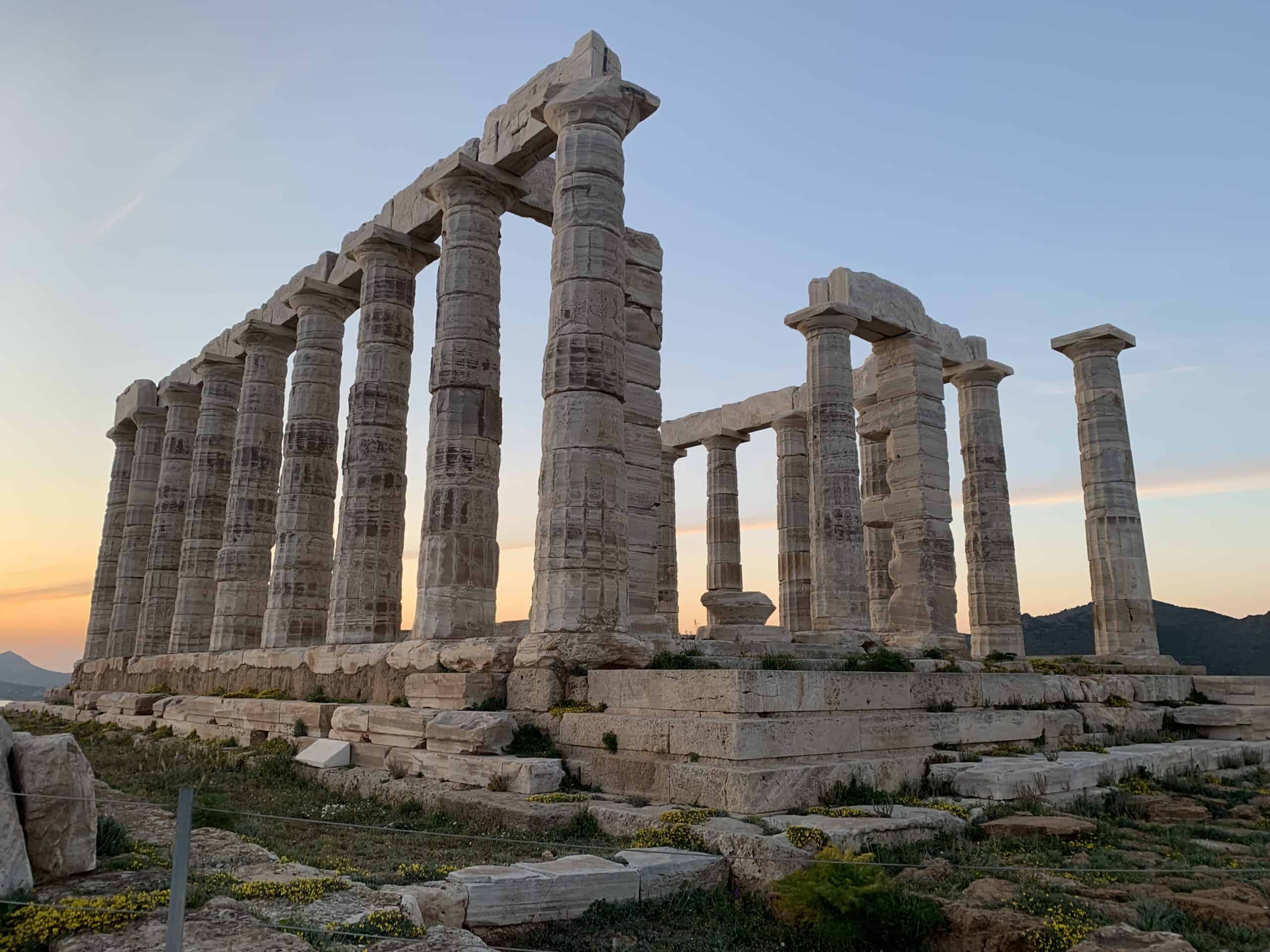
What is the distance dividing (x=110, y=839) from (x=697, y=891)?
4.31m

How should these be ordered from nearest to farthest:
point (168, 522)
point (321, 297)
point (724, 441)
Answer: point (321, 297), point (168, 522), point (724, 441)

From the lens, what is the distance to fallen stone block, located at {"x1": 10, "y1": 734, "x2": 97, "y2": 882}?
18.4ft

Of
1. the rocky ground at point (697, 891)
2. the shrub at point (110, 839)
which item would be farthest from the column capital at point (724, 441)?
the shrub at point (110, 839)

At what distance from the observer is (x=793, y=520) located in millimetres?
29328

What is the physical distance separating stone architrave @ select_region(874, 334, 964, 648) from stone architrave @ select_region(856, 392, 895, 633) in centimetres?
95

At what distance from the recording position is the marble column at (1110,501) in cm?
2398

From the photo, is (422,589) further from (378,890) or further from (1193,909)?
(1193,909)

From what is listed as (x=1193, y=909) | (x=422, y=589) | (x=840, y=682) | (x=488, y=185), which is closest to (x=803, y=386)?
(x=488, y=185)

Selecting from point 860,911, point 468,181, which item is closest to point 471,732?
point 860,911

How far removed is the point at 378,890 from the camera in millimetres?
6051

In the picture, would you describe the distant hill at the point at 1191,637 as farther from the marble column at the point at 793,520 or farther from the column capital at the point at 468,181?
the column capital at the point at 468,181

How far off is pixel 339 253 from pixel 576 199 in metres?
10.3

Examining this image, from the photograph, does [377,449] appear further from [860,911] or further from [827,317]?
[860,911]

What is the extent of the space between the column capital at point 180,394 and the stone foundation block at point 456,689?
20.2 metres
